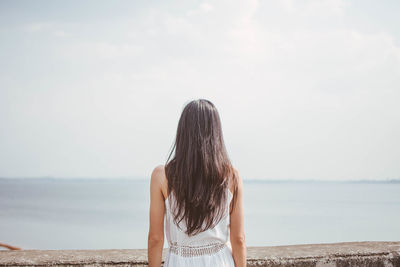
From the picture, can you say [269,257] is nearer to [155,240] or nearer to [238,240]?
[238,240]

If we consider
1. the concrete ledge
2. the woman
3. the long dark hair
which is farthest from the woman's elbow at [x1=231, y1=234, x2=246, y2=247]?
the concrete ledge

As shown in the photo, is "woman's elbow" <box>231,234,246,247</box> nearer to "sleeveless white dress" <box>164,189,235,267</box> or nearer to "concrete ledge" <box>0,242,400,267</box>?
"sleeveless white dress" <box>164,189,235,267</box>

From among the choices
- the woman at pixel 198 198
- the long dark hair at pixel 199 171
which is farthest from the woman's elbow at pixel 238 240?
the long dark hair at pixel 199 171

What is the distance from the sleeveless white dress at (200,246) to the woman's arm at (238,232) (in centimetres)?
3

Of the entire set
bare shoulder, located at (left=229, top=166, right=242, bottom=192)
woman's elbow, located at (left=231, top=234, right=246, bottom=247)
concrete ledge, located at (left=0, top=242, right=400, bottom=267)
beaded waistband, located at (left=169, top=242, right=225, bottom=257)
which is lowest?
concrete ledge, located at (left=0, top=242, right=400, bottom=267)

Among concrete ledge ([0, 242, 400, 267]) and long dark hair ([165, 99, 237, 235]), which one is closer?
long dark hair ([165, 99, 237, 235])

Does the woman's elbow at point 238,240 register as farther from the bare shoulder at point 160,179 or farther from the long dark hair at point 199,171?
the bare shoulder at point 160,179

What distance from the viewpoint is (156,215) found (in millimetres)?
1642

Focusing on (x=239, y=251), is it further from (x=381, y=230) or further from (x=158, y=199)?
(x=381, y=230)

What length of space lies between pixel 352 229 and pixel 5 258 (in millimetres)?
23931

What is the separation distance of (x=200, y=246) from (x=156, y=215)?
27 cm

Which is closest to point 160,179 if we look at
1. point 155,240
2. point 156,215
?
point 156,215

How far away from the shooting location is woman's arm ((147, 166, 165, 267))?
5.37 feet

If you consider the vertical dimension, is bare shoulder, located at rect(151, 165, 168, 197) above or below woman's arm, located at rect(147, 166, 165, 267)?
above
